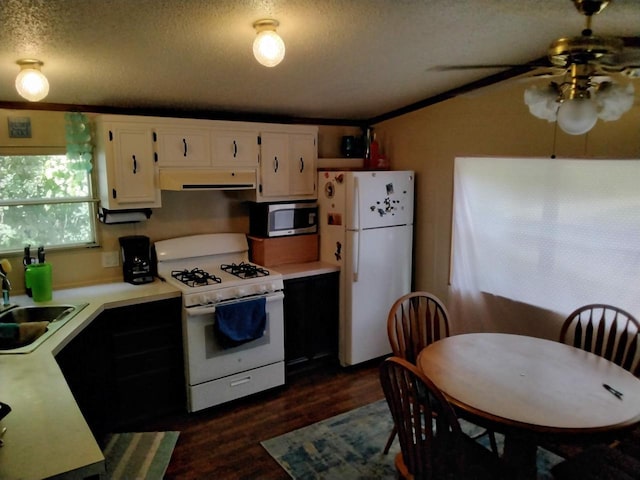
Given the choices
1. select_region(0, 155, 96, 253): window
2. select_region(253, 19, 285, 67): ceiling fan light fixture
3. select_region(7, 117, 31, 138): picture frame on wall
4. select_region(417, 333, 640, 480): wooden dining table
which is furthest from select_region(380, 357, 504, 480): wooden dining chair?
select_region(7, 117, 31, 138): picture frame on wall

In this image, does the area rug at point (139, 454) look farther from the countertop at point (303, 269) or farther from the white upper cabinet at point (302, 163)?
the white upper cabinet at point (302, 163)

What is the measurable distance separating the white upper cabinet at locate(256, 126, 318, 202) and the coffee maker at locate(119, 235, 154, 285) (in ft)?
3.18

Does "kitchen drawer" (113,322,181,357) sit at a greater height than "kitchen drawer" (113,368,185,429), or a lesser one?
greater

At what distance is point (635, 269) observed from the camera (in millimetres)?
2674

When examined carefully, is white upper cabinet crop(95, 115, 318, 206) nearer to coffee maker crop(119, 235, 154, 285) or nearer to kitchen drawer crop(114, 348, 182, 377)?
coffee maker crop(119, 235, 154, 285)

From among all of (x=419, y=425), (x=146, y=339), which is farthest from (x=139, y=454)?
(x=419, y=425)

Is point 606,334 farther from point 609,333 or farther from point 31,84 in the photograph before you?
point 31,84

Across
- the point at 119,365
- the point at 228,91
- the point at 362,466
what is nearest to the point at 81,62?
the point at 228,91

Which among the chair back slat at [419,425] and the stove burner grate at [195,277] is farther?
the stove burner grate at [195,277]

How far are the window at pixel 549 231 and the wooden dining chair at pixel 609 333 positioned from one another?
0.10m

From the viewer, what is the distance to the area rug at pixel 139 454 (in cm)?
264

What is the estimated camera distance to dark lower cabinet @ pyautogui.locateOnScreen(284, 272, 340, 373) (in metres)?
3.72

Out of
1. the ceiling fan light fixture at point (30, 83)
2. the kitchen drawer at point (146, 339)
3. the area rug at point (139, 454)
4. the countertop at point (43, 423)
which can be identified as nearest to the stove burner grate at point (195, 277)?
the kitchen drawer at point (146, 339)

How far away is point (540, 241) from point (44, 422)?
119 inches
